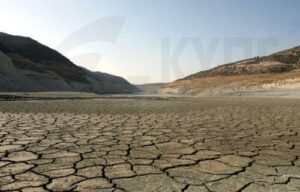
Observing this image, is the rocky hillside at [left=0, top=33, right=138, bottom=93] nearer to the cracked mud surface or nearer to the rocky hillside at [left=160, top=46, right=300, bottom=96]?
the rocky hillside at [left=160, top=46, right=300, bottom=96]

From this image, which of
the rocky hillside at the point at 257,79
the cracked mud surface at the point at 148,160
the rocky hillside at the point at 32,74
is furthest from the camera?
the rocky hillside at the point at 32,74

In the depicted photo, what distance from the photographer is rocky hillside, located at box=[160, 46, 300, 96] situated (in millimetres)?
34969

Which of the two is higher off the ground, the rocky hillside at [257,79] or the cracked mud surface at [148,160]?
the rocky hillside at [257,79]

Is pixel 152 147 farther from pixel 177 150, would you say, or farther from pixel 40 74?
pixel 40 74

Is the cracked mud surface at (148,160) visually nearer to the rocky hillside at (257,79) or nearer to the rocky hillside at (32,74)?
the rocky hillside at (257,79)

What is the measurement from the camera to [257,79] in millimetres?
41906

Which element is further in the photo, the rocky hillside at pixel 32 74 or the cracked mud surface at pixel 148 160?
the rocky hillside at pixel 32 74

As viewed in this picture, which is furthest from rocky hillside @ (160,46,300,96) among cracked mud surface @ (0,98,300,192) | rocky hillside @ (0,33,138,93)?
cracked mud surface @ (0,98,300,192)

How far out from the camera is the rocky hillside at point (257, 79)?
3497 cm

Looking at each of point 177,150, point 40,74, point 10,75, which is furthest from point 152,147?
point 40,74

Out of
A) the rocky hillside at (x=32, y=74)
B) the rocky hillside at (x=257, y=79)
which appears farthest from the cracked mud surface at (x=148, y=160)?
the rocky hillside at (x=32, y=74)

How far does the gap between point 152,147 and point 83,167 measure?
124cm

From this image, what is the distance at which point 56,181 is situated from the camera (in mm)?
2695

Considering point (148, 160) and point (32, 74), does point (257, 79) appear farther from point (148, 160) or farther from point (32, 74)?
point (148, 160)
